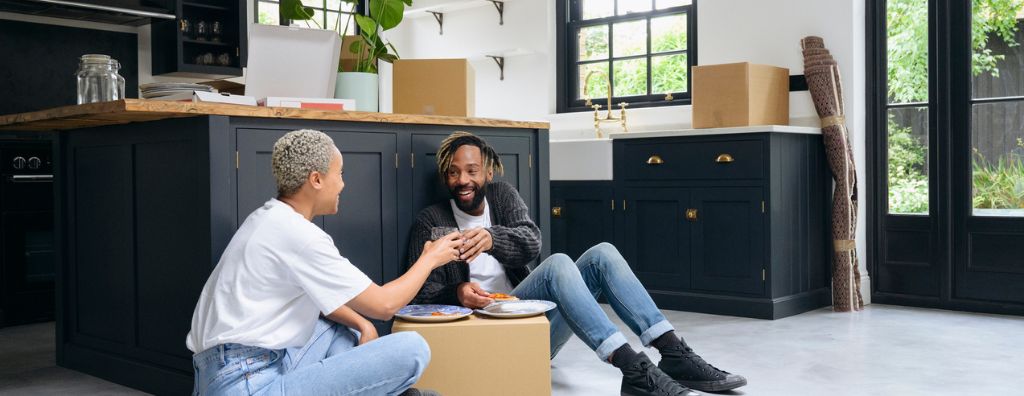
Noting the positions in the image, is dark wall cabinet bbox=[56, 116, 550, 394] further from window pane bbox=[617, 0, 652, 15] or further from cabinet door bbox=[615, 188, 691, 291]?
window pane bbox=[617, 0, 652, 15]

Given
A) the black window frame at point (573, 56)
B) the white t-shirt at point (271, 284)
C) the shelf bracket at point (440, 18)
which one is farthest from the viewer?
the shelf bracket at point (440, 18)

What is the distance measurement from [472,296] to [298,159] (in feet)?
2.58

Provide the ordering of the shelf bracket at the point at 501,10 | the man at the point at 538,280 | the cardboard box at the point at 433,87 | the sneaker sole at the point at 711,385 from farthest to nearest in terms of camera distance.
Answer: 1. the shelf bracket at the point at 501,10
2. the cardboard box at the point at 433,87
3. the sneaker sole at the point at 711,385
4. the man at the point at 538,280

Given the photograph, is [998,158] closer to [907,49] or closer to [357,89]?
[907,49]

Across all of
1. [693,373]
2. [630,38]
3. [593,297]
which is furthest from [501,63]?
[693,373]

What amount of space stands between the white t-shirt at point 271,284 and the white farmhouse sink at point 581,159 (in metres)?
3.13

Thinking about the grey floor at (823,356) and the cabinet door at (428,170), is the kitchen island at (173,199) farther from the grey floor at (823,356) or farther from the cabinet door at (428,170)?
the grey floor at (823,356)

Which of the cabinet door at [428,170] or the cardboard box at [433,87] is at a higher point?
the cardboard box at [433,87]

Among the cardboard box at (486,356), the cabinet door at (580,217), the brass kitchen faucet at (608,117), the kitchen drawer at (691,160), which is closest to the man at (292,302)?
the cardboard box at (486,356)

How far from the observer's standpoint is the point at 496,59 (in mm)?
6250

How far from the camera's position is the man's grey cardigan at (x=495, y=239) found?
2832mm

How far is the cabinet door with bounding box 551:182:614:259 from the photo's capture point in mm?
5086

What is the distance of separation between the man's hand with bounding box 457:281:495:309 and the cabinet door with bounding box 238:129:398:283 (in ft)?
1.22

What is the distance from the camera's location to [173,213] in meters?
2.80
